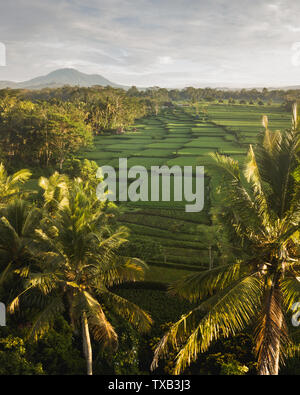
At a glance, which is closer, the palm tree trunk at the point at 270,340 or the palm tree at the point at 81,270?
the palm tree trunk at the point at 270,340

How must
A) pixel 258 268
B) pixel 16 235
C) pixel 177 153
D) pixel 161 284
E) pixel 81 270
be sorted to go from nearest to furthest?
pixel 258 268
pixel 81 270
pixel 16 235
pixel 161 284
pixel 177 153

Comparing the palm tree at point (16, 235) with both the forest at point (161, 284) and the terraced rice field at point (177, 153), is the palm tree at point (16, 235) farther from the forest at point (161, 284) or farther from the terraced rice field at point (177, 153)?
the terraced rice field at point (177, 153)

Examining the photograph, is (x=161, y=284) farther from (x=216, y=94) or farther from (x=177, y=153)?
(x=216, y=94)

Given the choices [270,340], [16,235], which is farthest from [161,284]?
[270,340]

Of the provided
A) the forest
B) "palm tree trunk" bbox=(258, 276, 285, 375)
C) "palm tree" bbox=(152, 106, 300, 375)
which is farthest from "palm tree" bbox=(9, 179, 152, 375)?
"palm tree trunk" bbox=(258, 276, 285, 375)

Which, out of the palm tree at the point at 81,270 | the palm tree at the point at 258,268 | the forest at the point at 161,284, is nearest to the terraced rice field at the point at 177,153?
the forest at the point at 161,284
